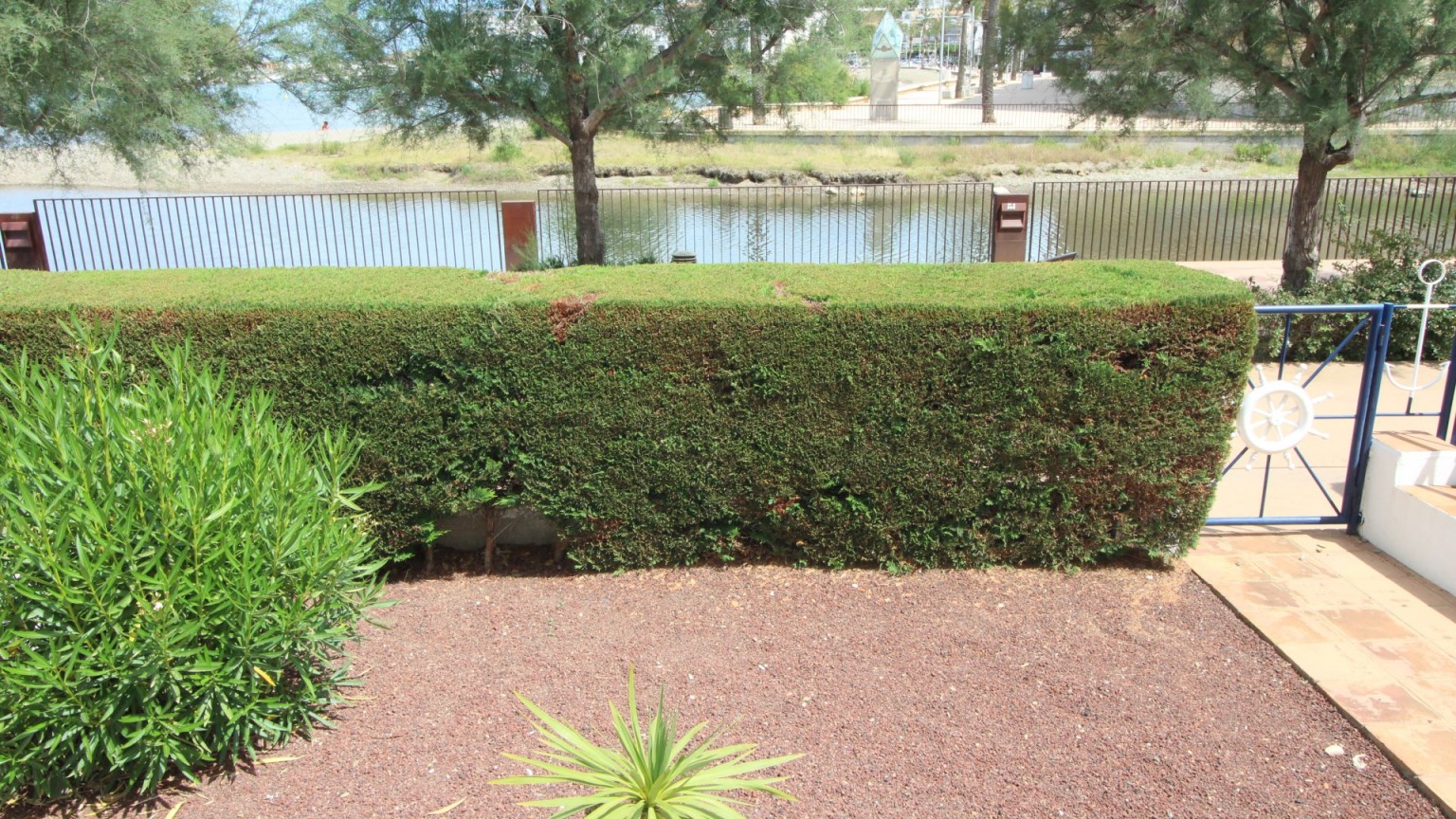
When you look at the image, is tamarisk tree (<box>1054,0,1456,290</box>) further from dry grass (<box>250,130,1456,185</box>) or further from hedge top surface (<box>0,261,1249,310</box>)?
dry grass (<box>250,130,1456,185</box>)

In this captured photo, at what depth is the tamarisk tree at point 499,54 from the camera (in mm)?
10516

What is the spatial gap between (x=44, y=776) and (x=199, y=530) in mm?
981

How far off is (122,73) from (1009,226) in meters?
9.99

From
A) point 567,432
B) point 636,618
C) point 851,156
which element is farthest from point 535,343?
point 851,156

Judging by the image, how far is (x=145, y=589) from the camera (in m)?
3.25

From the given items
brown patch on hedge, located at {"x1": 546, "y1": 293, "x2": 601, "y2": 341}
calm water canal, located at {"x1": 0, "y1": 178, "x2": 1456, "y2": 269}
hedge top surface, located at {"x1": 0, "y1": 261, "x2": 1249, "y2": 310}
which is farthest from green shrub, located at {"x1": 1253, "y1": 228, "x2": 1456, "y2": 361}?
brown patch on hedge, located at {"x1": 546, "y1": 293, "x2": 601, "y2": 341}

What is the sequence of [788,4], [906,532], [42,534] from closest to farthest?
1. [42,534]
2. [906,532]
3. [788,4]

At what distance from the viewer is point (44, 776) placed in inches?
130

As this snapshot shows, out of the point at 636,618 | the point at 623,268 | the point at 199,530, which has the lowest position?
the point at 636,618

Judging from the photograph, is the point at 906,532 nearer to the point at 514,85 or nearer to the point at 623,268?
the point at 623,268

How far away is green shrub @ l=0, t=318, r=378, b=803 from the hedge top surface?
1.36m

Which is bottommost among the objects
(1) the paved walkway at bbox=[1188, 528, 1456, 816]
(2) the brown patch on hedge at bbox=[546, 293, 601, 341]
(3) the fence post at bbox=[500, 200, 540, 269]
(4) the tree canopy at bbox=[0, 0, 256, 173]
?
(1) the paved walkway at bbox=[1188, 528, 1456, 816]

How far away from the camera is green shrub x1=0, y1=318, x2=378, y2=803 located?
3152 millimetres

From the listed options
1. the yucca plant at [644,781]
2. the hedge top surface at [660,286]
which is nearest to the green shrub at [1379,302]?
the hedge top surface at [660,286]
